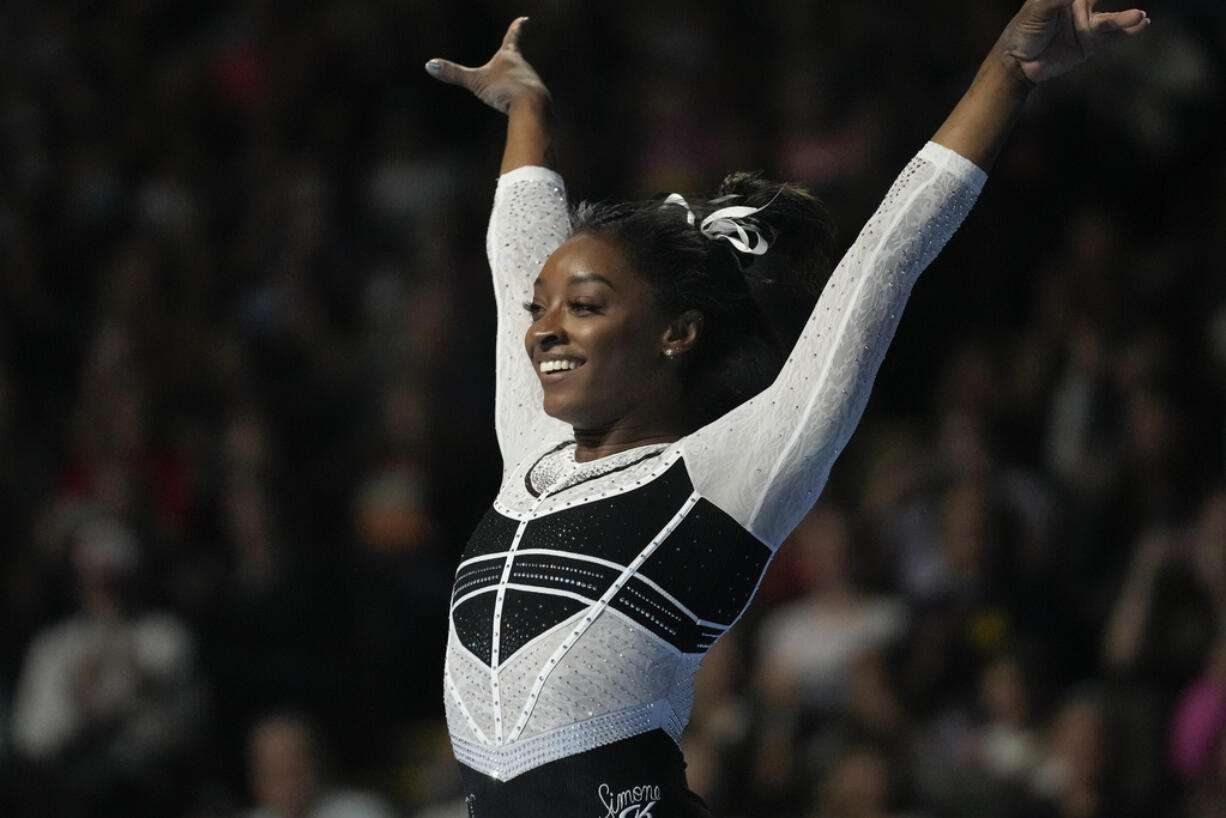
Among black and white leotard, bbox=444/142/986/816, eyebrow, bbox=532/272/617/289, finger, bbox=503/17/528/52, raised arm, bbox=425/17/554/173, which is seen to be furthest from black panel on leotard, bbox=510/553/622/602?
finger, bbox=503/17/528/52

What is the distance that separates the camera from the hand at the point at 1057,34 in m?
2.85

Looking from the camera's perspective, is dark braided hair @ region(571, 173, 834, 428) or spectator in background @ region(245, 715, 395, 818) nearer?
dark braided hair @ region(571, 173, 834, 428)

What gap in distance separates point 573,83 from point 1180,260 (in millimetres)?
2912

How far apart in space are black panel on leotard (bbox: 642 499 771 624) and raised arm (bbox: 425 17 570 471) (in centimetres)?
49

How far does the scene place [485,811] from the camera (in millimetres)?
2996

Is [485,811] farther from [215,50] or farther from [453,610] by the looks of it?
[215,50]

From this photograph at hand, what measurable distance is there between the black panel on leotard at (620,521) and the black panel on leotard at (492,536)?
0.07 metres

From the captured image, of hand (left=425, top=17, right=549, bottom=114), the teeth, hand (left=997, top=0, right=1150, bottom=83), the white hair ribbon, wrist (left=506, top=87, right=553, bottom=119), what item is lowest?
the teeth

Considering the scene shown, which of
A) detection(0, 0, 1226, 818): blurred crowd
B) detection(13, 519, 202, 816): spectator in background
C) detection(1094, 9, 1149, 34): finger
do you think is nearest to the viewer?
detection(1094, 9, 1149, 34): finger

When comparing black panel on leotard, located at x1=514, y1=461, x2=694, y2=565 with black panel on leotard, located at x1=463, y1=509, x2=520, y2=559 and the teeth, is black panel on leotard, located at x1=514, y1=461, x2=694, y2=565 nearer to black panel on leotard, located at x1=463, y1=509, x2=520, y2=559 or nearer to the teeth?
black panel on leotard, located at x1=463, y1=509, x2=520, y2=559

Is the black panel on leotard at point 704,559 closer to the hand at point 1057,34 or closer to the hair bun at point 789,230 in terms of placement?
the hair bun at point 789,230

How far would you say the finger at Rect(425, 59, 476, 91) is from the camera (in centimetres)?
369

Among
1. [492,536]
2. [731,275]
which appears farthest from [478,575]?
[731,275]

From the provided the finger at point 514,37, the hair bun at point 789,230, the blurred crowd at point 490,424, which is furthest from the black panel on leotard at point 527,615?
the blurred crowd at point 490,424
